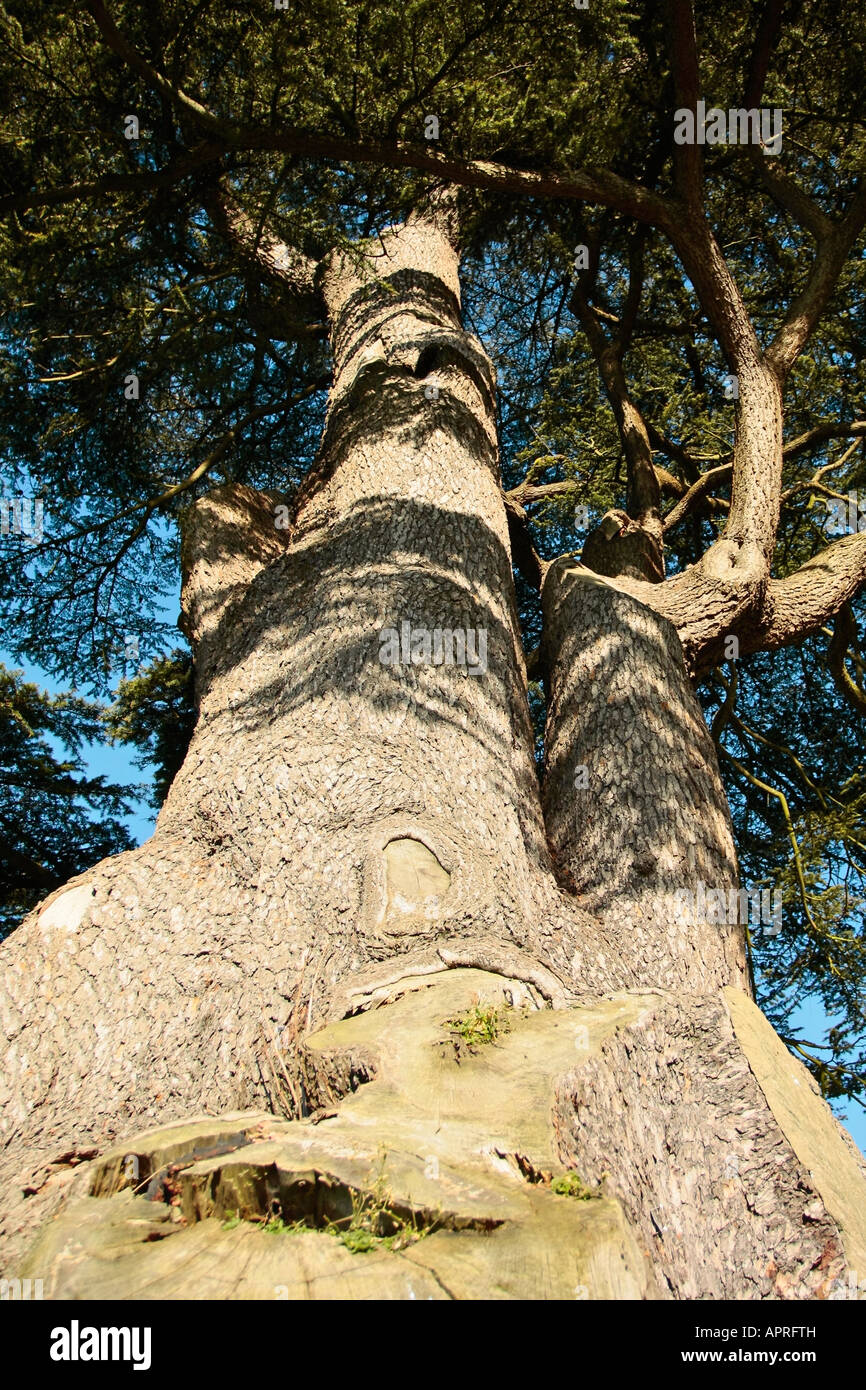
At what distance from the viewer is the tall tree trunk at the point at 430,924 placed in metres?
2.07

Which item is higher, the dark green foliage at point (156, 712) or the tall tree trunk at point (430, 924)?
the dark green foliage at point (156, 712)

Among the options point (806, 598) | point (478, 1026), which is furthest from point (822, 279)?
point (478, 1026)

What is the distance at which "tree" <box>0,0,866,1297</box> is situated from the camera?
2410 mm

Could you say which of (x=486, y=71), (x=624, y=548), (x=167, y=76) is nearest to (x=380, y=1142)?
(x=624, y=548)

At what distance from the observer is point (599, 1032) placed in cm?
238

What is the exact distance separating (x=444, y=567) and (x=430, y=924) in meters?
1.96

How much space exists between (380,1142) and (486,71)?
5.95 metres

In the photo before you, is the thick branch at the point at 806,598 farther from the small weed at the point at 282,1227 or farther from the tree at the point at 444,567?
the small weed at the point at 282,1227

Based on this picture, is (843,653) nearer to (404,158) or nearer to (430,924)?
(404,158)

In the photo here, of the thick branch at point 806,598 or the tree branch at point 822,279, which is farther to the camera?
the tree branch at point 822,279

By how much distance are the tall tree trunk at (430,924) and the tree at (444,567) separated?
1cm

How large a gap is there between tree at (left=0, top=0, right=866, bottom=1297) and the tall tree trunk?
1 centimetres

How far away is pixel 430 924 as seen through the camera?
2.96 m

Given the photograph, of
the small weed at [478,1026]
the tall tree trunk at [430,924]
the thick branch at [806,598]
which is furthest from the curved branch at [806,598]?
the small weed at [478,1026]
